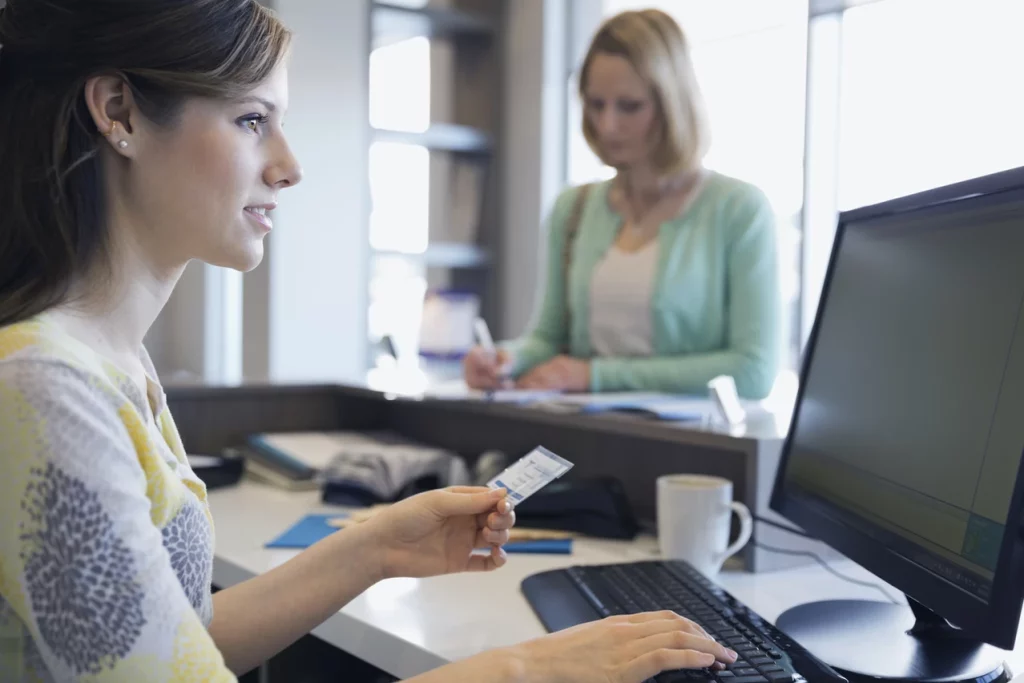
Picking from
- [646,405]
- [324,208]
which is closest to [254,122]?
[646,405]

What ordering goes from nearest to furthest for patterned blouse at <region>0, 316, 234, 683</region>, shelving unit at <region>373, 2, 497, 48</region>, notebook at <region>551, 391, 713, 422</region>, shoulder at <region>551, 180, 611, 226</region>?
patterned blouse at <region>0, 316, 234, 683</region>, notebook at <region>551, 391, 713, 422</region>, shoulder at <region>551, 180, 611, 226</region>, shelving unit at <region>373, 2, 497, 48</region>

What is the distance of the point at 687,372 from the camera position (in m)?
1.98

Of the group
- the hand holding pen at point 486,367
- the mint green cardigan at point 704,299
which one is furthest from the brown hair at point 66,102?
the mint green cardigan at point 704,299

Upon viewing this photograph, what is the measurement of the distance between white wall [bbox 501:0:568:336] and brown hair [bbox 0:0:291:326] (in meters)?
2.99

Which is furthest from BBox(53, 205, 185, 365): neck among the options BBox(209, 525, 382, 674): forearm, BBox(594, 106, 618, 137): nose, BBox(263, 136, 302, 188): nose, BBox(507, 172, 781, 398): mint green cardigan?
BBox(594, 106, 618, 137): nose

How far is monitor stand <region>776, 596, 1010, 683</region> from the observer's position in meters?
0.90

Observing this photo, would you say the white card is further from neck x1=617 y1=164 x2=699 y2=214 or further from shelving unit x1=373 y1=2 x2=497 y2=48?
shelving unit x1=373 y1=2 x2=497 y2=48

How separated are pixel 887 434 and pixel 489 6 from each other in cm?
334

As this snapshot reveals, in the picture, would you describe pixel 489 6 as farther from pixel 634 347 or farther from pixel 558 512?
pixel 558 512

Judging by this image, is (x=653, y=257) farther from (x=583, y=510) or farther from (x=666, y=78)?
(x=583, y=510)

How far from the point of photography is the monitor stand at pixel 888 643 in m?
0.90

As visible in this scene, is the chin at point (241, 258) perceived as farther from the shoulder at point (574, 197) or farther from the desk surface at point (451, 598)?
the shoulder at point (574, 197)

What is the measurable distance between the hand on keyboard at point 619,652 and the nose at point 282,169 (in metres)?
0.47

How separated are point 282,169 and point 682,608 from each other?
1.89 feet
